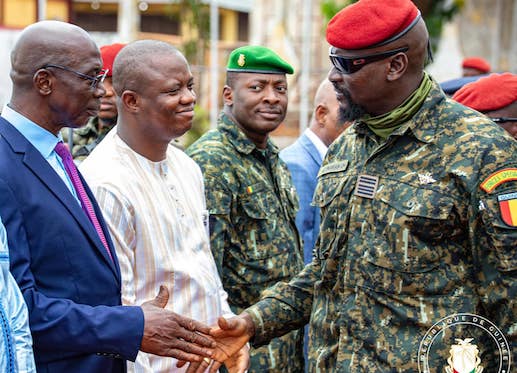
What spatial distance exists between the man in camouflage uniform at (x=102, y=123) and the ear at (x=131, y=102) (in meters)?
1.20

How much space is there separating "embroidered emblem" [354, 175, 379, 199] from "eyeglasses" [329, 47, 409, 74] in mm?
430

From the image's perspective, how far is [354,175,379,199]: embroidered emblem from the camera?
3.24 meters

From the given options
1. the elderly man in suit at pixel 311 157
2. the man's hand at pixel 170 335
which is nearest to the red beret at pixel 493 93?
the elderly man in suit at pixel 311 157

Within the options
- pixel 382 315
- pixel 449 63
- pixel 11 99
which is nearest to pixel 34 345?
pixel 11 99

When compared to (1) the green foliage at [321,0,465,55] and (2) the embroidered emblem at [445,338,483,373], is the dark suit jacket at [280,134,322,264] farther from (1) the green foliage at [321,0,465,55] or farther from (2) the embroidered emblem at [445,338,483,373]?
(1) the green foliage at [321,0,465,55]

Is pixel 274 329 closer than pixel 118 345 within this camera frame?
No

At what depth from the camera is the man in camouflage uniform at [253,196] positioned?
4.66 metres

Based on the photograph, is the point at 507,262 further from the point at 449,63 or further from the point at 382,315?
the point at 449,63

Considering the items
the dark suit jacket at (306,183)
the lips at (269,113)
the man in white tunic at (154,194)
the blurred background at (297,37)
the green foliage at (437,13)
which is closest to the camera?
the man in white tunic at (154,194)

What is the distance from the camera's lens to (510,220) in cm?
295

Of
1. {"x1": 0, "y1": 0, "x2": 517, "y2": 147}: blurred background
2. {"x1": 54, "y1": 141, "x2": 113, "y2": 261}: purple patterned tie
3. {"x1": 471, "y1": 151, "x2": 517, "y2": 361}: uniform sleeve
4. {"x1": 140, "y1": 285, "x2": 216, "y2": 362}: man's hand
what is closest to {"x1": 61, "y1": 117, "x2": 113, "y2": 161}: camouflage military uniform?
{"x1": 54, "y1": 141, "x2": 113, "y2": 261}: purple patterned tie

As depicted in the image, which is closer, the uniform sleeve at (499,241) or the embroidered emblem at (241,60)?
the uniform sleeve at (499,241)

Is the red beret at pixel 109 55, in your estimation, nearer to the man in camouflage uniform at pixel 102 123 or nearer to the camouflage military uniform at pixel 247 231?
the man in camouflage uniform at pixel 102 123

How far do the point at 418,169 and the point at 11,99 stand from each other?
158 centimetres
